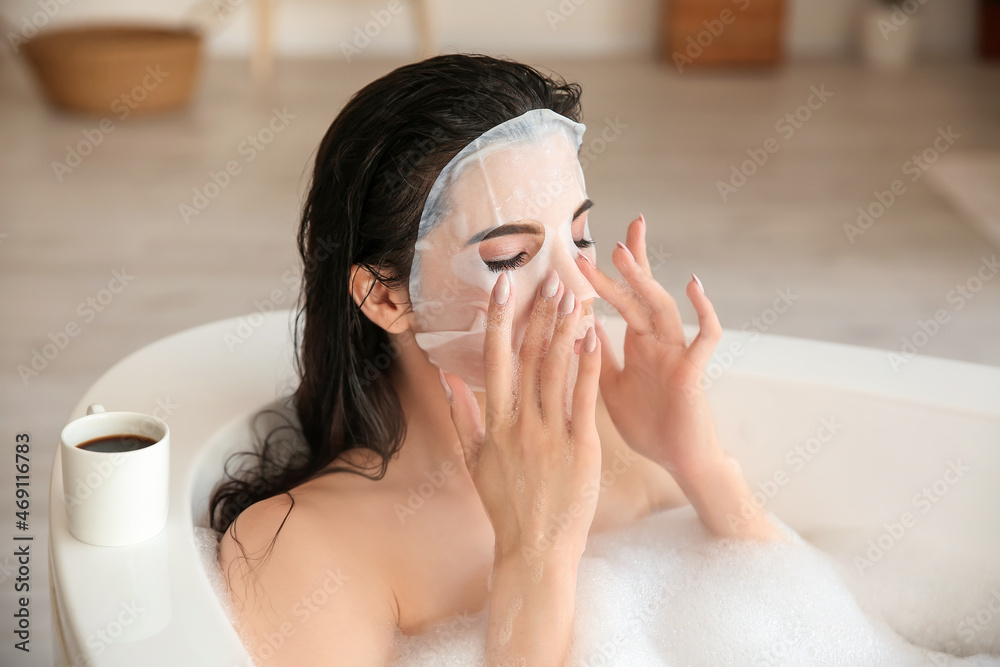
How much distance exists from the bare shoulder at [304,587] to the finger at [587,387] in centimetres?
32

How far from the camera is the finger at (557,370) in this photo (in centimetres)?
104

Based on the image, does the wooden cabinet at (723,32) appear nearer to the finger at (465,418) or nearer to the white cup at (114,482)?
the finger at (465,418)

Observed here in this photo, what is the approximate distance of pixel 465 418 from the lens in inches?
44.7

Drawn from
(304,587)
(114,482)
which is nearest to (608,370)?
(304,587)

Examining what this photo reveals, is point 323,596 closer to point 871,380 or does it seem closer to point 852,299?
point 871,380

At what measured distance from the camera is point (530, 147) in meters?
1.19

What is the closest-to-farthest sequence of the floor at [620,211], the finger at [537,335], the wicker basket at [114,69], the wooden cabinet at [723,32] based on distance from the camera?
the finger at [537,335] → the floor at [620,211] → the wicker basket at [114,69] → the wooden cabinet at [723,32]

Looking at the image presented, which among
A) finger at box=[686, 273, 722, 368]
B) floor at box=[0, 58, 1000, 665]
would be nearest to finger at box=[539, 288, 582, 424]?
finger at box=[686, 273, 722, 368]

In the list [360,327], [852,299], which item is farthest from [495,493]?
[852,299]

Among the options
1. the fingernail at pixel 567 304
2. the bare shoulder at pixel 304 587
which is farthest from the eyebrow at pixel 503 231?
the bare shoulder at pixel 304 587

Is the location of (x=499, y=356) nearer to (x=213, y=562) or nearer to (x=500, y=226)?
(x=500, y=226)

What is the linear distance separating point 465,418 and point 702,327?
0.33m

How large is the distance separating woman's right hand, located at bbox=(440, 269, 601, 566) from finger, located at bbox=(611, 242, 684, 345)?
179 mm

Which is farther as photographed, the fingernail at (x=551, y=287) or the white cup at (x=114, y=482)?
the fingernail at (x=551, y=287)
